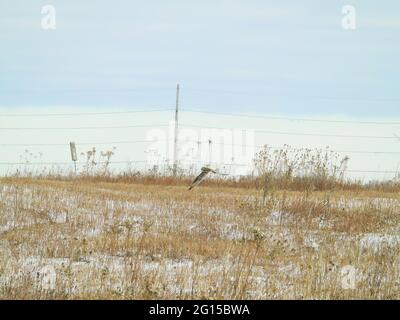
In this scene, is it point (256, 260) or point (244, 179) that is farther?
point (244, 179)

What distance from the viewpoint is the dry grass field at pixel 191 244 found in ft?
23.9

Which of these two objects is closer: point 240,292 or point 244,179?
point 240,292

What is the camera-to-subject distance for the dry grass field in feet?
23.9

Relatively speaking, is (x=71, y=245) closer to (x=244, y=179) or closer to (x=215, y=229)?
(x=215, y=229)

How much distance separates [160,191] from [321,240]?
600cm

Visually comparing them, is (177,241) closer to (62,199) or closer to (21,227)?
(21,227)

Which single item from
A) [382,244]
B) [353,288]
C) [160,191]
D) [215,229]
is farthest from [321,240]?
[160,191]

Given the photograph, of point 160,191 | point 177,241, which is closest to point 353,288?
point 177,241

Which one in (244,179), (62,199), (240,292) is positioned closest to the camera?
(240,292)

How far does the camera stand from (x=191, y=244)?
390 inches

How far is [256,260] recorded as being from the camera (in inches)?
358
